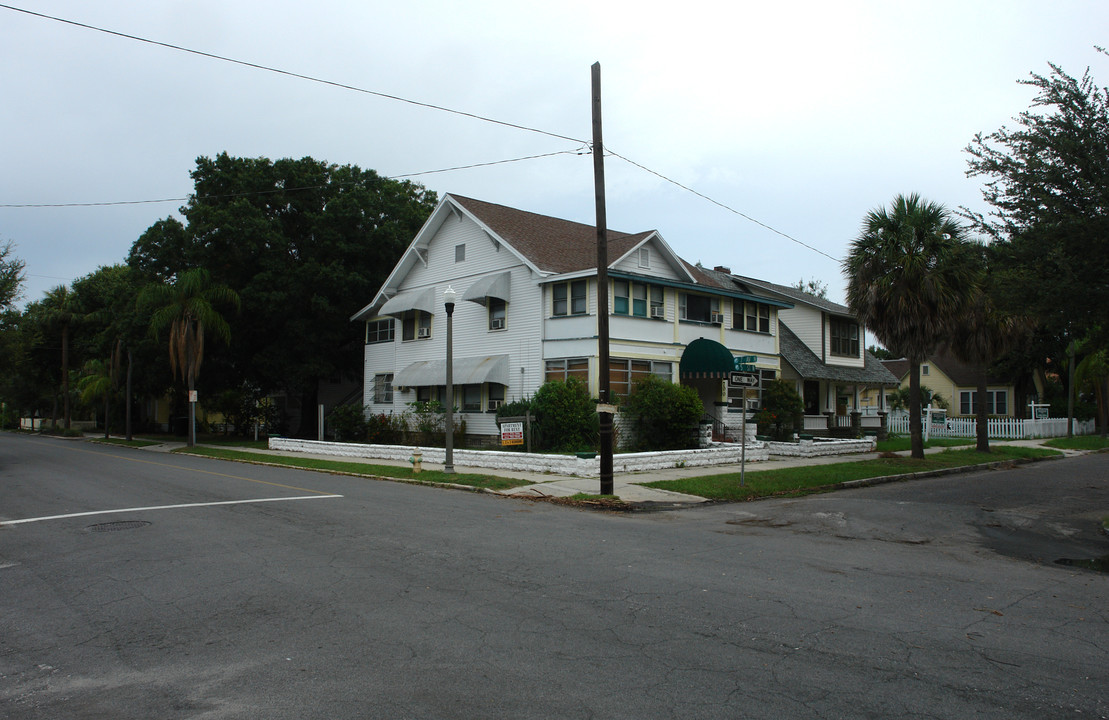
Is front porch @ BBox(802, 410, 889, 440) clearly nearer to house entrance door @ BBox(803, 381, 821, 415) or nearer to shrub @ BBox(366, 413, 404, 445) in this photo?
house entrance door @ BBox(803, 381, 821, 415)

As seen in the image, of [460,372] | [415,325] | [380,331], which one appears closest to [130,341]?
[380,331]

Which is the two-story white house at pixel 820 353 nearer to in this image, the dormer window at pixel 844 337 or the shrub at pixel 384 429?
the dormer window at pixel 844 337

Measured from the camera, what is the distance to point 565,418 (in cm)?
2444

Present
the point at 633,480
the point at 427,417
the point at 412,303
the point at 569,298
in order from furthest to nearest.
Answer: the point at 412,303 → the point at 427,417 → the point at 569,298 → the point at 633,480

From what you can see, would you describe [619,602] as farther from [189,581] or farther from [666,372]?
[666,372]

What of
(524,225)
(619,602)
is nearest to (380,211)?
(524,225)

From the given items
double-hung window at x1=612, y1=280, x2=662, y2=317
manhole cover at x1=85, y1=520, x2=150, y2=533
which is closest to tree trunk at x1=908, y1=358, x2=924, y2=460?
double-hung window at x1=612, y1=280, x2=662, y2=317

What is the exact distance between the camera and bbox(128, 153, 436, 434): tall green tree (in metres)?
36.2

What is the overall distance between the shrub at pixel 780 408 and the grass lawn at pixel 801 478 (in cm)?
489

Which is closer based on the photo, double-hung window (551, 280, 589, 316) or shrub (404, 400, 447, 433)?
double-hung window (551, 280, 589, 316)

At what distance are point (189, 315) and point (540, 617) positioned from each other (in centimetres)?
3327

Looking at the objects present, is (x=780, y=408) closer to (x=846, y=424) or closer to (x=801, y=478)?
(x=846, y=424)

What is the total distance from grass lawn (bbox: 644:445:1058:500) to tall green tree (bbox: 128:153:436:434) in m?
23.3

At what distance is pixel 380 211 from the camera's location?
38.7 m
